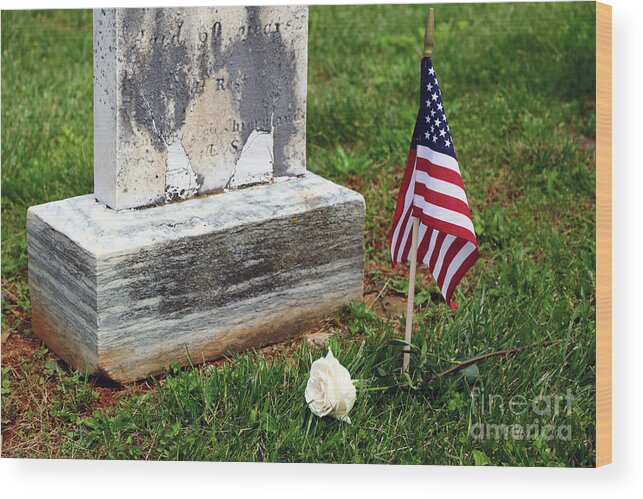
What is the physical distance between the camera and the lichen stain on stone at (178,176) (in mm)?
3674

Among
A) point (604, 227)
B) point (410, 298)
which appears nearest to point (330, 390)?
point (410, 298)

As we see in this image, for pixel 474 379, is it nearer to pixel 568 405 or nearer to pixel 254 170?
pixel 568 405

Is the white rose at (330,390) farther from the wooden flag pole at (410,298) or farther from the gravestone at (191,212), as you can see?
the gravestone at (191,212)

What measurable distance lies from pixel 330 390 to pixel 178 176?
926 mm

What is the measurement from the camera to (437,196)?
3.35m

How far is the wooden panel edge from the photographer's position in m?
3.52

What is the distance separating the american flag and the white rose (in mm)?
424

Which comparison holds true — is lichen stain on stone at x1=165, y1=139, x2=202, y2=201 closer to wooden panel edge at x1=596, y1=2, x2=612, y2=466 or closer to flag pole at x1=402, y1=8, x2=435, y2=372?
flag pole at x1=402, y1=8, x2=435, y2=372

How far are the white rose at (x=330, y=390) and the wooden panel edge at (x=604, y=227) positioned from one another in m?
0.82

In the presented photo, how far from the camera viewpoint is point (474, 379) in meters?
3.54

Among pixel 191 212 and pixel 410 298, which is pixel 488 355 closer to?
pixel 410 298

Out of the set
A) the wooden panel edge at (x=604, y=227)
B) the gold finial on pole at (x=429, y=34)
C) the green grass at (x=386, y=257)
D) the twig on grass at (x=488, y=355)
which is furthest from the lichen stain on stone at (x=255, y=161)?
the wooden panel edge at (x=604, y=227)

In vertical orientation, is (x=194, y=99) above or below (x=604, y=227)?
above

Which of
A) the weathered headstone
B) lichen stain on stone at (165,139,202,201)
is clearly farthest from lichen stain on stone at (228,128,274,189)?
lichen stain on stone at (165,139,202,201)
